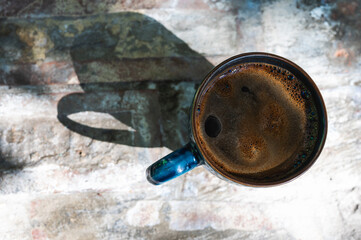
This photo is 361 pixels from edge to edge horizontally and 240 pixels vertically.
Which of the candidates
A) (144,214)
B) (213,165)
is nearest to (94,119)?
(144,214)

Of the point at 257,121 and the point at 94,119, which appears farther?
the point at 94,119

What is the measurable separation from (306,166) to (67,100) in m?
0.71

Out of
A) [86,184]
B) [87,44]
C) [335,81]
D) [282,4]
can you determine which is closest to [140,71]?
[87,44]

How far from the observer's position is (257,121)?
0.72 metres

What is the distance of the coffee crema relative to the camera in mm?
712

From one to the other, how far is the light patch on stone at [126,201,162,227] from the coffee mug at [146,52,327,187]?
318 millimetres

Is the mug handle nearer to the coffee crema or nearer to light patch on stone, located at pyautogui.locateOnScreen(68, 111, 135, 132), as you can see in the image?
the coffee crema

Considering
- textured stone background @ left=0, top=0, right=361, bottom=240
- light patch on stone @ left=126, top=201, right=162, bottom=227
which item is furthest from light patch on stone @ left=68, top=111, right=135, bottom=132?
light patch on stone @ left=126, top=201, right=162, bottom=227

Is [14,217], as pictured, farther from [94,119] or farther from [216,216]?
[216,216]

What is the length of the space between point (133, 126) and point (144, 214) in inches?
11.2

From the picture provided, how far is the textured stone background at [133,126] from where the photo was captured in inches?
34.8

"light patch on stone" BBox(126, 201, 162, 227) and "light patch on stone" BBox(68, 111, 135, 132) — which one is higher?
"light patch on stone" BBox(68, 111, 135, 132)

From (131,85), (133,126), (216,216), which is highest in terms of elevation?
(131,85)

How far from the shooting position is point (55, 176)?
879mm
